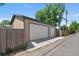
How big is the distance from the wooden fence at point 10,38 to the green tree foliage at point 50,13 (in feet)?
107

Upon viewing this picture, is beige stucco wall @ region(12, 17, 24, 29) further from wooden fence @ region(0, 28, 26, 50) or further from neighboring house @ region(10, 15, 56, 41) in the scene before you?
wooden fence @ region(0, 28, 26, 50)

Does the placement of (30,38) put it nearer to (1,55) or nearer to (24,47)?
(24,47)

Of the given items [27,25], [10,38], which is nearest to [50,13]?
[27,25]

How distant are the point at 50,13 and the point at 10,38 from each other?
36.0m

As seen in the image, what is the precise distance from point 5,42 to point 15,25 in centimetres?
1092

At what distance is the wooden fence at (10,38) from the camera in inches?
479

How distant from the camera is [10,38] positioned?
13102 mm

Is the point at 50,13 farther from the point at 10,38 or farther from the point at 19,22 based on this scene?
the point at 10,38

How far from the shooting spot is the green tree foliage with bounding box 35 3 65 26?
47.7 meters

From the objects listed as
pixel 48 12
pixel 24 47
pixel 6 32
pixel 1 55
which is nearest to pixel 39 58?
pixel 1 55

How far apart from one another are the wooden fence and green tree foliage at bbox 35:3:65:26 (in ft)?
107

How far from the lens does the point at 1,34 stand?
39.7ft

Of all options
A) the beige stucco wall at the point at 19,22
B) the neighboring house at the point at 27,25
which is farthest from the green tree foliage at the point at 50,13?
the beige stucco wall at the point at 19,22

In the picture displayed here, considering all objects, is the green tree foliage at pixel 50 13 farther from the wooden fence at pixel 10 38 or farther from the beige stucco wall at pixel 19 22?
the wooden fence at pixel 10 38
